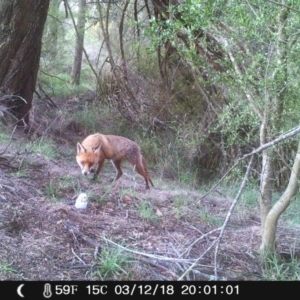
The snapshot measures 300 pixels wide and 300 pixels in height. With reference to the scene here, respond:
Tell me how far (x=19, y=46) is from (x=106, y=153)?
95.4 inches

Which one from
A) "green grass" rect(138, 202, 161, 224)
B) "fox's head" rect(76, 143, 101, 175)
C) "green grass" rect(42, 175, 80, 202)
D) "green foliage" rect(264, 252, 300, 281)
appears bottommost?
"green foliage" rect(264, 252, 300, 281)

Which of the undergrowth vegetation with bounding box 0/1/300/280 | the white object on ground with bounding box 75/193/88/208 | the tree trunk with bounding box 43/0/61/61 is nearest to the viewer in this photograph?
the undergrowth vegetation with bounding box 0/1/300/280

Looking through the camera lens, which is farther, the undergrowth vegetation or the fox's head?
the fox's head

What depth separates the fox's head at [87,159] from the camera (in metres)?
6.84

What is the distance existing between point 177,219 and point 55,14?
748cm

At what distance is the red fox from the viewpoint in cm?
695

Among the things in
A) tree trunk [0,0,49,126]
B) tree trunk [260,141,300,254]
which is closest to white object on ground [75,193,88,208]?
tree trunk [260,141,300,254]

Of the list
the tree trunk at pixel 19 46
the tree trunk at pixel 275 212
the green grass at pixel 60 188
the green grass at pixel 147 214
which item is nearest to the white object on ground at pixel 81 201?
the green grass at pixel 60 188

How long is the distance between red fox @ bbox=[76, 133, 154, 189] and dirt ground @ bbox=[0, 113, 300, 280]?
0.23 m

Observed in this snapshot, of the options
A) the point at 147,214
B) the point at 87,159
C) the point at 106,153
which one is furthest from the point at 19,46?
the point at 147,214

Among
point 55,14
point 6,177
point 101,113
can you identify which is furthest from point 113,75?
point 6,177

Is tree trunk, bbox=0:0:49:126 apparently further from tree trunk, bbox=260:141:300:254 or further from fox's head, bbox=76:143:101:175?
Result: tree trunk, bbox=260:141:300:254

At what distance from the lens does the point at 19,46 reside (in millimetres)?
8305
